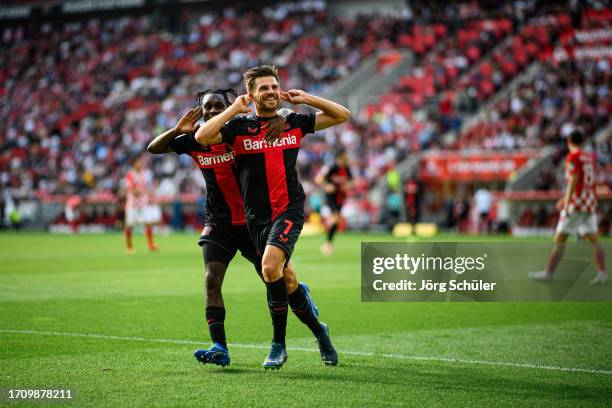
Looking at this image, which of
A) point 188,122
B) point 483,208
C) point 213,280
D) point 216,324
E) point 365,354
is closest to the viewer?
point 188,122

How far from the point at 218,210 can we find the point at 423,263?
2.34 metres

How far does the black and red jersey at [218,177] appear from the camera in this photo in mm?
7284

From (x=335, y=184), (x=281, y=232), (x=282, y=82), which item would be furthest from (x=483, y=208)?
(x=281, y=232)

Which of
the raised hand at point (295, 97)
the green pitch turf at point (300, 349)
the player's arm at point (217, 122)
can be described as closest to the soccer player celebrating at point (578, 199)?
the green pitch turf at point (300, 349)

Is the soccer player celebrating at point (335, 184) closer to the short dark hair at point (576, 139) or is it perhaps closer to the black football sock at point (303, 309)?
the short dark hair at point (576, 139)

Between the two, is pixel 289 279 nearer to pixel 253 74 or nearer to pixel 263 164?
pixel 263 164

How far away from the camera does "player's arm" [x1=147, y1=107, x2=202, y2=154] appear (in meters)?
7.03

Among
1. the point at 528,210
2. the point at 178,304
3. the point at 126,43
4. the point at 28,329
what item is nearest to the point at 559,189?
the point at 528,210

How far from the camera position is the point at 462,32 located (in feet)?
135

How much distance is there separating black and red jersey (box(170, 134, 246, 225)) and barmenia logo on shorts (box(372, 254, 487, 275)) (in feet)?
5.65

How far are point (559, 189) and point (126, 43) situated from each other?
31.8 meters

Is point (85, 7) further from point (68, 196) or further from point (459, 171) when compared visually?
point (459, 171)

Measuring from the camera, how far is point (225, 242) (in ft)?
24.4

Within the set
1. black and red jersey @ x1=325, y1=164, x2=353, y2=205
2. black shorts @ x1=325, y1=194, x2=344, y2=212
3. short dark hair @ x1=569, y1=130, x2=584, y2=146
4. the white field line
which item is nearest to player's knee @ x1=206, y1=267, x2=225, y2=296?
the white field line
